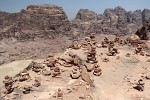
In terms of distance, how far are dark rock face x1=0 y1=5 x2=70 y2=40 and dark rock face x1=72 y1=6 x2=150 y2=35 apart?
984 cm

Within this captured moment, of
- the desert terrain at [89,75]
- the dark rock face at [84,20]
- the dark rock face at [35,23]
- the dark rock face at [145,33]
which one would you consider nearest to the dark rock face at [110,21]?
the dark rock face at [84,20]

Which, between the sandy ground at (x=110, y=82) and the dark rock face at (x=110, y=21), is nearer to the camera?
the sandy ground at (x=110, y=82)

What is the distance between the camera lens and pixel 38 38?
8675cm

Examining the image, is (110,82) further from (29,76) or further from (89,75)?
(29,76)

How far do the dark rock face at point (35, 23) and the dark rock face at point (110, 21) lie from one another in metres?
9.84

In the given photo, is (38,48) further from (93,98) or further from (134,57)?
(93,98)

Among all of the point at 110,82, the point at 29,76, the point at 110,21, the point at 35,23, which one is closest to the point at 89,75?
the point at 110,82

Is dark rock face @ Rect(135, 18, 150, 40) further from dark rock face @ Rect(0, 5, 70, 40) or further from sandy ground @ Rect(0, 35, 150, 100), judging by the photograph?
dark rock face @ Rect(0, 5, 70, 40)

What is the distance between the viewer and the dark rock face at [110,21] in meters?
105

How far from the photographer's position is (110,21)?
117 metres

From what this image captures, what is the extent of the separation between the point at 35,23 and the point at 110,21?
35.2 metres

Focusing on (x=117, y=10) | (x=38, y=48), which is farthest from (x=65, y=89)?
(x=117, y=10)

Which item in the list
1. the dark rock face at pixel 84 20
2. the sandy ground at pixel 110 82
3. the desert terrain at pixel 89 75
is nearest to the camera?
the sandy ground at pixel 110 82

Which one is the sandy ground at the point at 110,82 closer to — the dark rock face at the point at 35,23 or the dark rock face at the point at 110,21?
the dark rock face at the point at 35,23
